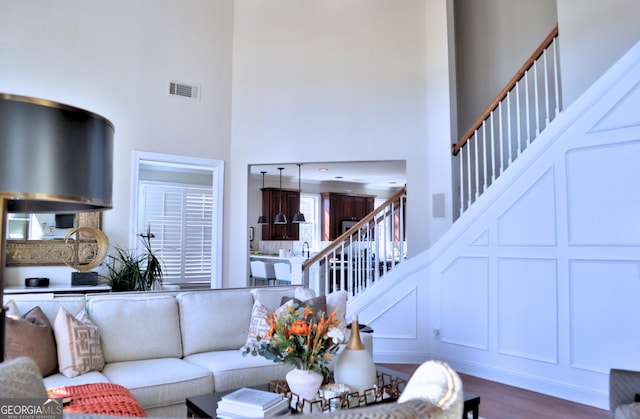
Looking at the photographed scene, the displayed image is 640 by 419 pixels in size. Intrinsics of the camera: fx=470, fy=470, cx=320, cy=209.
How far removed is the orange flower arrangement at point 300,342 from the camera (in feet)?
7.67

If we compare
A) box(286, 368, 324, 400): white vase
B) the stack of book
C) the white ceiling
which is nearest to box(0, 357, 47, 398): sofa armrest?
the stack of book

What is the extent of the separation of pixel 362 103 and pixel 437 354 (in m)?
2.99

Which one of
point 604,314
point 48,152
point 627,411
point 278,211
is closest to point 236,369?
point 627,411

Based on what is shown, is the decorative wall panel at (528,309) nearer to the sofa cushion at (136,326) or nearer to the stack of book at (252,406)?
the stack of book at (252,406)

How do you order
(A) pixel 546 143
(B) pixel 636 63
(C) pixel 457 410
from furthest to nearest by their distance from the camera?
(A) pixel 546 143 < (B) pixel 636 63 < (C) pixel 457 410

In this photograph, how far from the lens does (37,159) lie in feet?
3.43

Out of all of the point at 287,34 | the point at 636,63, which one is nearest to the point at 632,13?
the point at 636,63

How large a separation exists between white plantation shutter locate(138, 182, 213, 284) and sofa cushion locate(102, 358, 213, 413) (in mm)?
5435

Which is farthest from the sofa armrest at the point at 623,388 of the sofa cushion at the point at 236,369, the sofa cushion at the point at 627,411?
the sofa cushion at the point at 236,369

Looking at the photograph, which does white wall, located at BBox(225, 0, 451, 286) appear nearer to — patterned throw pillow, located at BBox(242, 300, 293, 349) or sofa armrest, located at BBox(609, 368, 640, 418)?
patterned throw pillow, located at BBox(242, 300, 293, 349)

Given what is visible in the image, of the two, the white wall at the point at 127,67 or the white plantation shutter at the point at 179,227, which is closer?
the white wall at the point at 127,67

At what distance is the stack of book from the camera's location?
2115 mm

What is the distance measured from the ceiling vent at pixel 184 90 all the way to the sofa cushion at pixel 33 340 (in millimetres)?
3421

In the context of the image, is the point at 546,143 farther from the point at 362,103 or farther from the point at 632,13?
the point at 362,103
